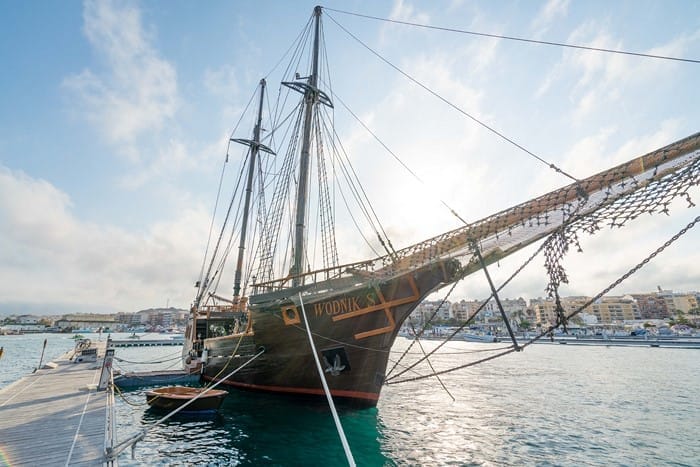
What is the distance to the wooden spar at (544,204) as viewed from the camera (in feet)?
19.1

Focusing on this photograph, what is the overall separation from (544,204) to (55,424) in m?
12.8

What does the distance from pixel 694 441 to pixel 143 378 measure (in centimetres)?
2313

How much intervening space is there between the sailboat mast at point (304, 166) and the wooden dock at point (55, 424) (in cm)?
646

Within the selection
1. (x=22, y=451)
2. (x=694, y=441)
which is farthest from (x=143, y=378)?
(x=694, y=441)

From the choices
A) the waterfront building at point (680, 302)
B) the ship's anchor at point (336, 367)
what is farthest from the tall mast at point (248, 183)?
the waterfront building at point (680, 302)

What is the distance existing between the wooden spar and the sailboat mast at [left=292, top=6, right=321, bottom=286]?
4708 mm

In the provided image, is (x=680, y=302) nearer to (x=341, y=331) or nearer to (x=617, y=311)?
(x=617, y=311)

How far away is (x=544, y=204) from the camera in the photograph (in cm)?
718

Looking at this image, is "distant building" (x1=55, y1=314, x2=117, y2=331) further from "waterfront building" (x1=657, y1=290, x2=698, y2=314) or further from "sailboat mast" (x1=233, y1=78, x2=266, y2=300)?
"waterfront building" (x1=657, y1=290, x2=698, y2=314)

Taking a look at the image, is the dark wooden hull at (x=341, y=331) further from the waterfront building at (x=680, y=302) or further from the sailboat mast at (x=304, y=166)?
the waterfront building at (x=680, y=302)

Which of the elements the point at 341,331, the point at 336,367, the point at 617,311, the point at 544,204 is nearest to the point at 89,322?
the point at 336,367

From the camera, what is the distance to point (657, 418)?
12.2 metres

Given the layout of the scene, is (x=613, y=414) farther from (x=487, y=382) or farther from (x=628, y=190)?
(x=628, y=190)

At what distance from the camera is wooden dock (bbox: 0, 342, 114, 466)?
5.78 meters
